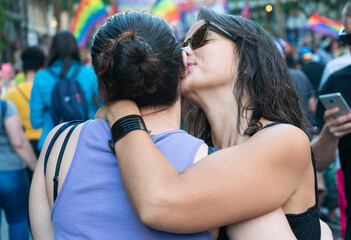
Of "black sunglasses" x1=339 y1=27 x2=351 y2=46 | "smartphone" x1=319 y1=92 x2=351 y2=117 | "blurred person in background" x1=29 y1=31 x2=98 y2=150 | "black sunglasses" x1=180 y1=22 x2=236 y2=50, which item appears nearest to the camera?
"black sunglasses" x1=180 y1=22 x2=236 y2=50

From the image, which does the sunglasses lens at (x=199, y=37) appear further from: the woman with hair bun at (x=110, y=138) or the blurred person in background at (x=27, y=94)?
the blurred person in background at (x=27, y=94)

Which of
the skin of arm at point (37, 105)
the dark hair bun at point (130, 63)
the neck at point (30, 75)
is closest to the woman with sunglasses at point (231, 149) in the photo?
the dark hair bun at point (130, 63)

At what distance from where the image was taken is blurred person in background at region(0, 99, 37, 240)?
14.2 ft

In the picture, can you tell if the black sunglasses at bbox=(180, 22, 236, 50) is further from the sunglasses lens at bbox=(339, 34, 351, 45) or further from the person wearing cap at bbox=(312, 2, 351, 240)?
the sunglasses lens at bbox=(339, 34, 351, 45)

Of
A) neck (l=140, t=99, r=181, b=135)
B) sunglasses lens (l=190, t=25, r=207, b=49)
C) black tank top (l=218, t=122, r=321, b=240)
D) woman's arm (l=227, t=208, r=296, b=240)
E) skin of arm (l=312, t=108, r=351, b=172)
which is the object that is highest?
sunglasses lens (l=190, t=25, r=207, b=49)

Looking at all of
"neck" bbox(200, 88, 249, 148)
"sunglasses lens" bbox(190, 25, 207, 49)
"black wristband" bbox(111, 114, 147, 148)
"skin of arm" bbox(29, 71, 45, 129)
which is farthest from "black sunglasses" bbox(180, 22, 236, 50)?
"skin of arm" bbox(29, 71, 45, 129)

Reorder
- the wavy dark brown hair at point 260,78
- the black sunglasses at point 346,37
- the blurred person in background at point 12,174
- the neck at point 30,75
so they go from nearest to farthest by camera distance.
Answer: the wavy dark brown hair at point 260,78 < the black sunglasses at point 346,37 < the blurred person in background at point 12,174 < the neck at point 30,75

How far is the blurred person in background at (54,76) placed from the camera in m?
4.61

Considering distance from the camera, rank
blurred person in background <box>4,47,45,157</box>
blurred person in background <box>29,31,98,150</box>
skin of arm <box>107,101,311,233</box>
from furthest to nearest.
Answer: blurred person in background <box>4,47,45,157</box> < blurred person in background <box>29,31,98,150</box> < skin of arm <box>107,101,311,233</box>

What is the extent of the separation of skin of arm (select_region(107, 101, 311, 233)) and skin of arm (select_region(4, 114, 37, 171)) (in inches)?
118

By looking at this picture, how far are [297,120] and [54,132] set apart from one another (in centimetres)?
102

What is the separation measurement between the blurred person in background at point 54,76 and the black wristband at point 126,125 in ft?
9.66

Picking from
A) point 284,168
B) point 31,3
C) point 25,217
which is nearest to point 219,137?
point 284,168

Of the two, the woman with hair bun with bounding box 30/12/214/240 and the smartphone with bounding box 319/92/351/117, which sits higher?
the woman with hair bun with bounding box 30/12/214/240
